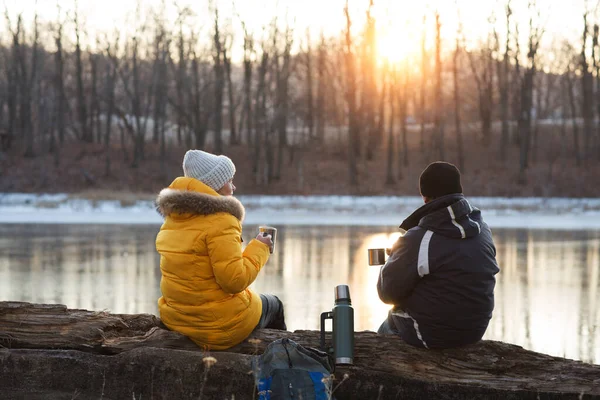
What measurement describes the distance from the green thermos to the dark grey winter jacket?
0.26m

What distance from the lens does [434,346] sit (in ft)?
16.5

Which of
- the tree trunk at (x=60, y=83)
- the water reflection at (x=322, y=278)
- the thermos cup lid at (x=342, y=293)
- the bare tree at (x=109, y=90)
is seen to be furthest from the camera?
the tree trunk at (x=60, y=83)

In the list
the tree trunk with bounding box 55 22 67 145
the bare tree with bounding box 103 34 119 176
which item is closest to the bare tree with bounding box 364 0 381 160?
the bare tree with bounding box 103 34 119 176

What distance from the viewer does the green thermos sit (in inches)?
189

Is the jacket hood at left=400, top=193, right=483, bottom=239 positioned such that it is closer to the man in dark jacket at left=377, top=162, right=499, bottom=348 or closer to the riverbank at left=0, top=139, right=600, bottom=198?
the man in dark jacket at left=377, top=162, right=499, bottom=348

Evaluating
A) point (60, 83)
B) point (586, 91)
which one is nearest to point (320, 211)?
point (60, 83)

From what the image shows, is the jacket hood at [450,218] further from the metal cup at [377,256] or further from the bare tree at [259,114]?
the bare tree at [259,114]

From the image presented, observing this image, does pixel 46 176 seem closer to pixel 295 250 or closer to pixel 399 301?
pixel 295 250

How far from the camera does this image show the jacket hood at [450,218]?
188 inches

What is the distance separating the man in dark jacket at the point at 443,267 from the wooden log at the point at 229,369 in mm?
230

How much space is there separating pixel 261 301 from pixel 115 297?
629 cm

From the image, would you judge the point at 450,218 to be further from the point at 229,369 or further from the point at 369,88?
the point at 369,88

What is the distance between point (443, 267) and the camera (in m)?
4.78

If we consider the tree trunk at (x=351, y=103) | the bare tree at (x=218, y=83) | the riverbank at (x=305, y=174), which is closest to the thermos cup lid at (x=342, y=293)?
the riverbank at (x=305, y=174)
